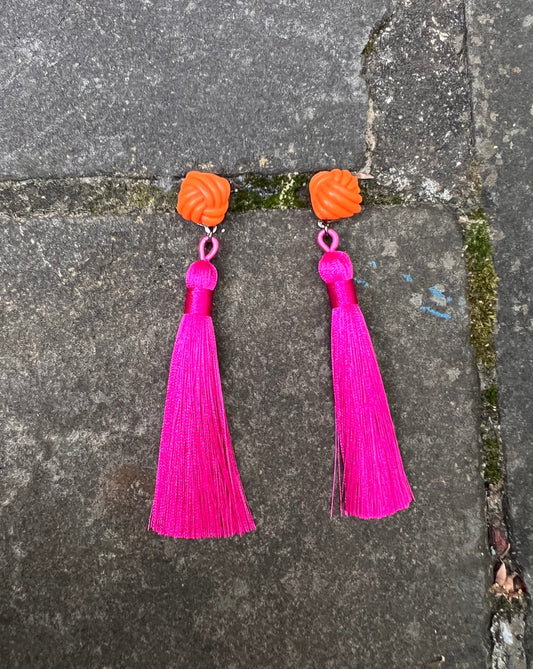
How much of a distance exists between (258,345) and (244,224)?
1.06ft

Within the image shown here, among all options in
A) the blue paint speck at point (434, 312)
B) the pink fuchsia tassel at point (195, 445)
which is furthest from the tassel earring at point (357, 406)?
the pink fuchsia tassel at point (195, 445)

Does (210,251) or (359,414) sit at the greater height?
(210,251)

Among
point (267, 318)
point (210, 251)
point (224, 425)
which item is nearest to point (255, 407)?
point (224, 425)

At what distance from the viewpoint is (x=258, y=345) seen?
46.4 inches

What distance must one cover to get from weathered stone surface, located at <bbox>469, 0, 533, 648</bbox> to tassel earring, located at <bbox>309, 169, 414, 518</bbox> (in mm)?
324

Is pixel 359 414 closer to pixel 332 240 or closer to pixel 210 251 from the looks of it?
pixel 332 240

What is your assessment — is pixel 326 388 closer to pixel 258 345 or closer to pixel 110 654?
pixel 258 345

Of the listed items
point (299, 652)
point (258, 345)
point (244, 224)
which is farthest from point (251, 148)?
point (299, 652)

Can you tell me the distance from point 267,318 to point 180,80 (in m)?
0.66

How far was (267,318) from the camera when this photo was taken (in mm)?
1178

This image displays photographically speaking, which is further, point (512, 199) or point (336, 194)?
point (512, 199)

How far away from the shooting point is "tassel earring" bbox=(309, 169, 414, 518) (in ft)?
3.64

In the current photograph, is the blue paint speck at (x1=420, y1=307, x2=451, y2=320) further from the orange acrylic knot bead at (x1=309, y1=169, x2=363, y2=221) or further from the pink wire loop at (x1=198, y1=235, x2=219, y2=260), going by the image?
the pink wire loop at (x1=198, y1=235, x2=219, y2=260)

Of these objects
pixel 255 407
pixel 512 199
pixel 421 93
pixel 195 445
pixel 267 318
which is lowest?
pixel 195 445
